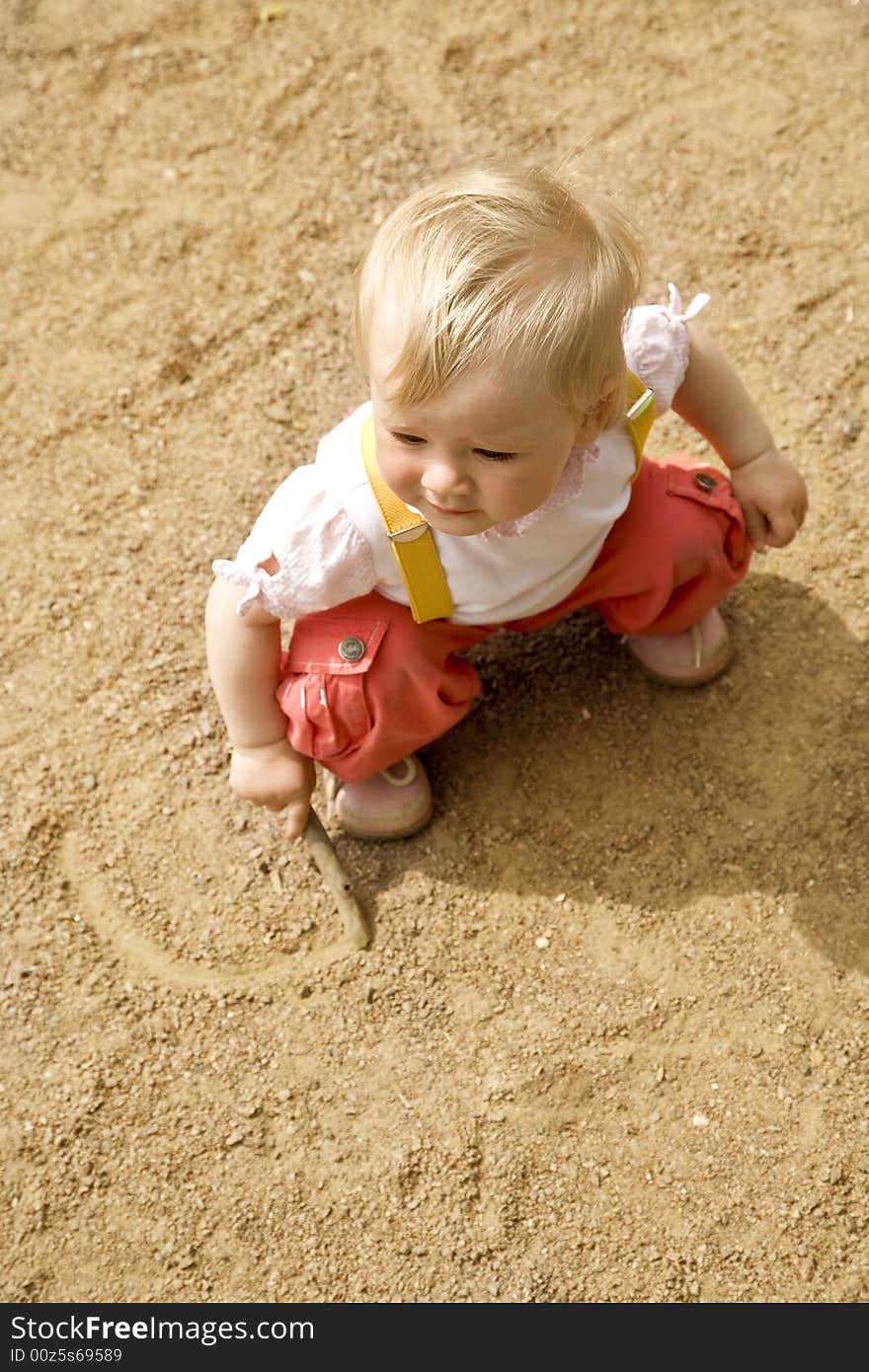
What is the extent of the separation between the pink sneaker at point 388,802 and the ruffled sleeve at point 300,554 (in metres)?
0.42

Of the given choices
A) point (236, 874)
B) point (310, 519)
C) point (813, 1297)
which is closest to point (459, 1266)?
point (813, 1297)

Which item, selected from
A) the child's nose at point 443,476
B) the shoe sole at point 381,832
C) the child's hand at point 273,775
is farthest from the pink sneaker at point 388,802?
the child's nose at point 443,476

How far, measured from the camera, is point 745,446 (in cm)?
202

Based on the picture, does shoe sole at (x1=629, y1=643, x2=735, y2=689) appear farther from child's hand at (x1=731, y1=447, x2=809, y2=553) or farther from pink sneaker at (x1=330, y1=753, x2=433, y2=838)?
pink sneaker at (x1=330, y1=753, x2=433, y2=838)

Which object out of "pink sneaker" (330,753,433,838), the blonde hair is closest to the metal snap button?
"pink sneaker" (330,753,433,838)

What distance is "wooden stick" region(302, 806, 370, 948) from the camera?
200cm

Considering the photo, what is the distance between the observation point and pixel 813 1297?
1754 mm

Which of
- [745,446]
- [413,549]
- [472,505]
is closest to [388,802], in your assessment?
[413,549]

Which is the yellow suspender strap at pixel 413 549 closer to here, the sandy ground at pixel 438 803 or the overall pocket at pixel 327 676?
the overall pocket at pixel 327 676

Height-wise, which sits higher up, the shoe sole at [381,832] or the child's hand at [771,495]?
the child's hand at [771,495]

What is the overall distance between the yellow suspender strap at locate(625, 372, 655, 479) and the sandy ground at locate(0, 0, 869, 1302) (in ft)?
1.73

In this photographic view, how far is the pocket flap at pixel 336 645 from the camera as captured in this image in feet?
6.07

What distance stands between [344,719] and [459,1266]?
75 centimetres

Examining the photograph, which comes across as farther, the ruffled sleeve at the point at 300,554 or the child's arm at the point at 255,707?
the child's arm at the point at 255,707
